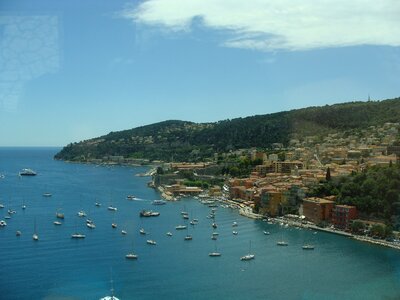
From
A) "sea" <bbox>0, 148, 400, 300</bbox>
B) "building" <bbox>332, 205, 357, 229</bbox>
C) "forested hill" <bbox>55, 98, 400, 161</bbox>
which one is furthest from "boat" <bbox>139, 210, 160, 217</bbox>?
"forested hill" <bbox>55, 98, 400, 161</bbox>

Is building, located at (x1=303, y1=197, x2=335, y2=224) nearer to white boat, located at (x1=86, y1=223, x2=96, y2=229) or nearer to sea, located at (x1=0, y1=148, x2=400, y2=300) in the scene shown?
sea, located at (x1=0, y1=148, x2=400, y2=300)

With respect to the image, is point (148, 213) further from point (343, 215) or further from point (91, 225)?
point (343, 215)

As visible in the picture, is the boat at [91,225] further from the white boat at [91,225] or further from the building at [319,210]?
the building at [319,210]

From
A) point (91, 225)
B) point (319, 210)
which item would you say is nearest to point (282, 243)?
point (319, 210)

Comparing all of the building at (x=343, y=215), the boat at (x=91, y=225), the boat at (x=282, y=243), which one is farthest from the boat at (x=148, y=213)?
the building at (x=343, y=215)

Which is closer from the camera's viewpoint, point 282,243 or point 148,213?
point 282,243

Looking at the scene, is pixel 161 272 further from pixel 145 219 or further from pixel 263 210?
pixel 263 210
